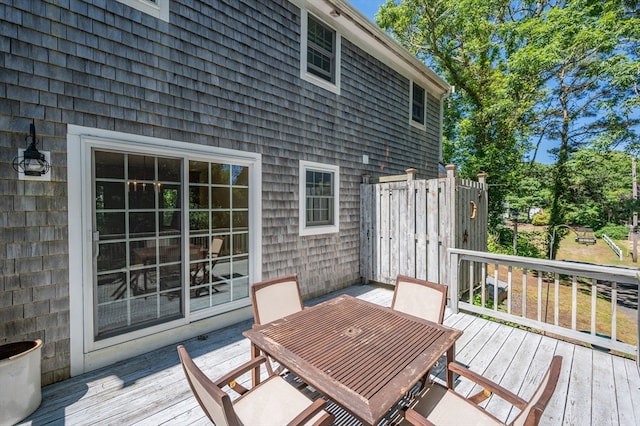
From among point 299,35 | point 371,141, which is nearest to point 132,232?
point 299,35

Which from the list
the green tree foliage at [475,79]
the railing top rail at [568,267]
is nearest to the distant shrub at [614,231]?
the green tree foliage at [475,79]

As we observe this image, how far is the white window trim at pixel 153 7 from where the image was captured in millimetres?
2900

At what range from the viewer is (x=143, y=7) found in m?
2.96

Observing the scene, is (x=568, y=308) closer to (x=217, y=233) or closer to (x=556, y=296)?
(x=556, y=296)

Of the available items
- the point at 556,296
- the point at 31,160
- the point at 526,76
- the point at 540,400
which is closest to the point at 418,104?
the point at 526,76

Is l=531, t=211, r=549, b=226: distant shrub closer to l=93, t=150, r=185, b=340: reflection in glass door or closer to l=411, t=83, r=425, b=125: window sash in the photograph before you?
l=411, t=83, r=425, b=125: window sash

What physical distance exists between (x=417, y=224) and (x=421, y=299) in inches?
96.7

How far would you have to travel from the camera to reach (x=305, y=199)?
4805mm

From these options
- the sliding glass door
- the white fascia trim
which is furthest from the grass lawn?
the white fascia trim

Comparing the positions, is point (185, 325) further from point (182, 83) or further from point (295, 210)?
point (182, 83)

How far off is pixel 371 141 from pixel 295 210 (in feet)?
8.73

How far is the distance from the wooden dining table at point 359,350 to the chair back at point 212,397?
0.45 meters

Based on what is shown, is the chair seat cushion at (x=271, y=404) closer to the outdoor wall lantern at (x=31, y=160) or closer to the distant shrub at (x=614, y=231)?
the outdoor wall lantern at (x=31, y=160)

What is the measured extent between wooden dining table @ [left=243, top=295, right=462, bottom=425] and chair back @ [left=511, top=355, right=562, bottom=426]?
0.49 meters
